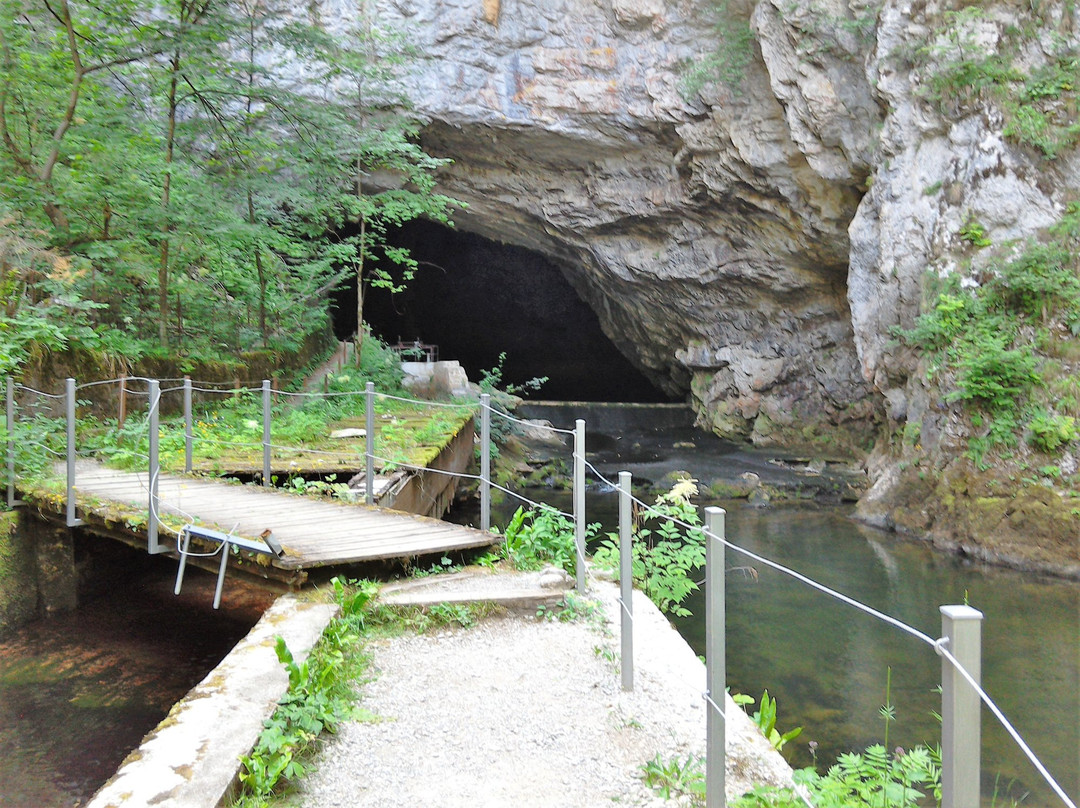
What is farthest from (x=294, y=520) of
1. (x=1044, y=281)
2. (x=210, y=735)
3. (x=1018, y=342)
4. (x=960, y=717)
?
(x=1044, y=281)

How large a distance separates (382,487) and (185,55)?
21.9 feet

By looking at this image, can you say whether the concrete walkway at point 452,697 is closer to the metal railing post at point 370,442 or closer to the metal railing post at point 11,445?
the metal railing post at point 370,442

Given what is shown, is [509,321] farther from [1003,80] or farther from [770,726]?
[770,726]

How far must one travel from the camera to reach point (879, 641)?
6992mm

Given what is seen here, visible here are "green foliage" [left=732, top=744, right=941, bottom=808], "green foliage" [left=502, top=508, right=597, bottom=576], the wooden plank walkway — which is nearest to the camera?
"green foliage" [left=732, top=744, right=941, bottom=808]

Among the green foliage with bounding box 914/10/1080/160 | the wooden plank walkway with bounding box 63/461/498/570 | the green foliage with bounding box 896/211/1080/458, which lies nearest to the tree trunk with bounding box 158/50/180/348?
the wooden plank walkway with bounding box 63/461/498/570

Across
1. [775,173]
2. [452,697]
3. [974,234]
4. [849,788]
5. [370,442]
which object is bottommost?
[849,788]

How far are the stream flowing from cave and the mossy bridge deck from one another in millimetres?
2251

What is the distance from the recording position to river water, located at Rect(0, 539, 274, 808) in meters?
4.26

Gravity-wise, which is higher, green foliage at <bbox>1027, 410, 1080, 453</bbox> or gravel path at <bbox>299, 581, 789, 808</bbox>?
green foliage at <bbox>1027, 410, 1080, 453</bbox>

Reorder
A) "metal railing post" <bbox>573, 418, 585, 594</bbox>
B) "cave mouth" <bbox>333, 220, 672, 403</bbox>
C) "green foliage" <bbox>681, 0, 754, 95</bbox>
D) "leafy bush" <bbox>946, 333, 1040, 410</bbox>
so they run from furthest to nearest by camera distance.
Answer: "cave mouth" <bbox>333, 220, 672, 403</bbox>
"green foliage" <bbox>681, 0, 754, 95</bbox>
"leafy bush" <bbox>946, 333, 1040, 410</bbox>
"metal railing post" <bbox>573, 418, 585, 594</bbox>

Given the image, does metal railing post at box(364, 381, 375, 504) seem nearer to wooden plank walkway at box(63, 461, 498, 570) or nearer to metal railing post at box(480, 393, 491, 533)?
wooden plank walkway at box(63, 461, 498, 570)

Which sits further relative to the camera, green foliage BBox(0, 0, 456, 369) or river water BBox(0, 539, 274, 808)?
green foliage BBox(0, 0, 456, 369)

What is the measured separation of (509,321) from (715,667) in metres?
26.4
